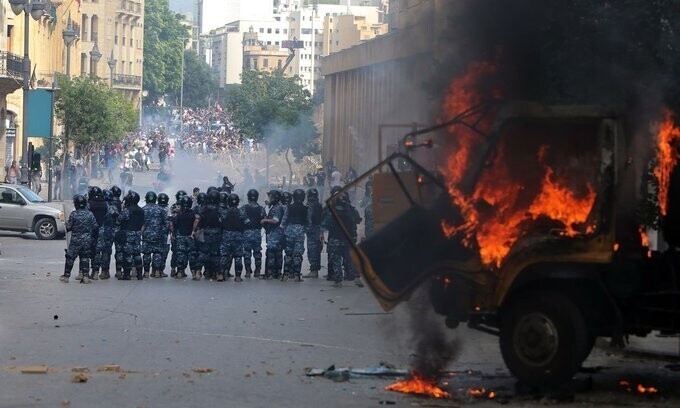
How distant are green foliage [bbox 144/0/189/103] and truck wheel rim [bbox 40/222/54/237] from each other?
9254 cm

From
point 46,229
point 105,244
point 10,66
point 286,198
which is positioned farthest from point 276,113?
point 105,244

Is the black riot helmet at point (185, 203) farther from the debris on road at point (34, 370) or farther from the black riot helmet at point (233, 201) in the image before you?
the debris on road at point (34, 370)

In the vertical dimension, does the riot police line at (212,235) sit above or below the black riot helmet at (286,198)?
below

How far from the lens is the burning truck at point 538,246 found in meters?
10.1

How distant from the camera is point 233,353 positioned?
12586mm

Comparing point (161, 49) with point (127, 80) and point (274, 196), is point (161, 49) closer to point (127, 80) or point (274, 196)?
point (127, 80)

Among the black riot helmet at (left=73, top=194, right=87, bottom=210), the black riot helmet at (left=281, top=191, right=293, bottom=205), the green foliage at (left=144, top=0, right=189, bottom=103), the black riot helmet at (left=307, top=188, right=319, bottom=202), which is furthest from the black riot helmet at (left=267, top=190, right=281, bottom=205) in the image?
the green foliage at (left=144, top=0, right=189, bottom=103)

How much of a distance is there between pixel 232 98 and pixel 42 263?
3676cm

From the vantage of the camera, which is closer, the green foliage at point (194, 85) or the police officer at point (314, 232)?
the police officer at point (314, 232)

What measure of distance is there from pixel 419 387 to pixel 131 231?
1104 cm

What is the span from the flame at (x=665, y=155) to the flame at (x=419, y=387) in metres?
2.50

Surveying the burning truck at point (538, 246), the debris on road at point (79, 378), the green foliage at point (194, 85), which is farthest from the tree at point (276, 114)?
the green foliage at point (194, 85)

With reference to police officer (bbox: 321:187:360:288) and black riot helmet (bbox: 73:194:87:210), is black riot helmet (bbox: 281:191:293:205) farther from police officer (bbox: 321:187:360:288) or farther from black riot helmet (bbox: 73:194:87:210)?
black riot helmet (bbox: 73:194:87:210)

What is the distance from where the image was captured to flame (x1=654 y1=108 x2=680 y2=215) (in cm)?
1063
